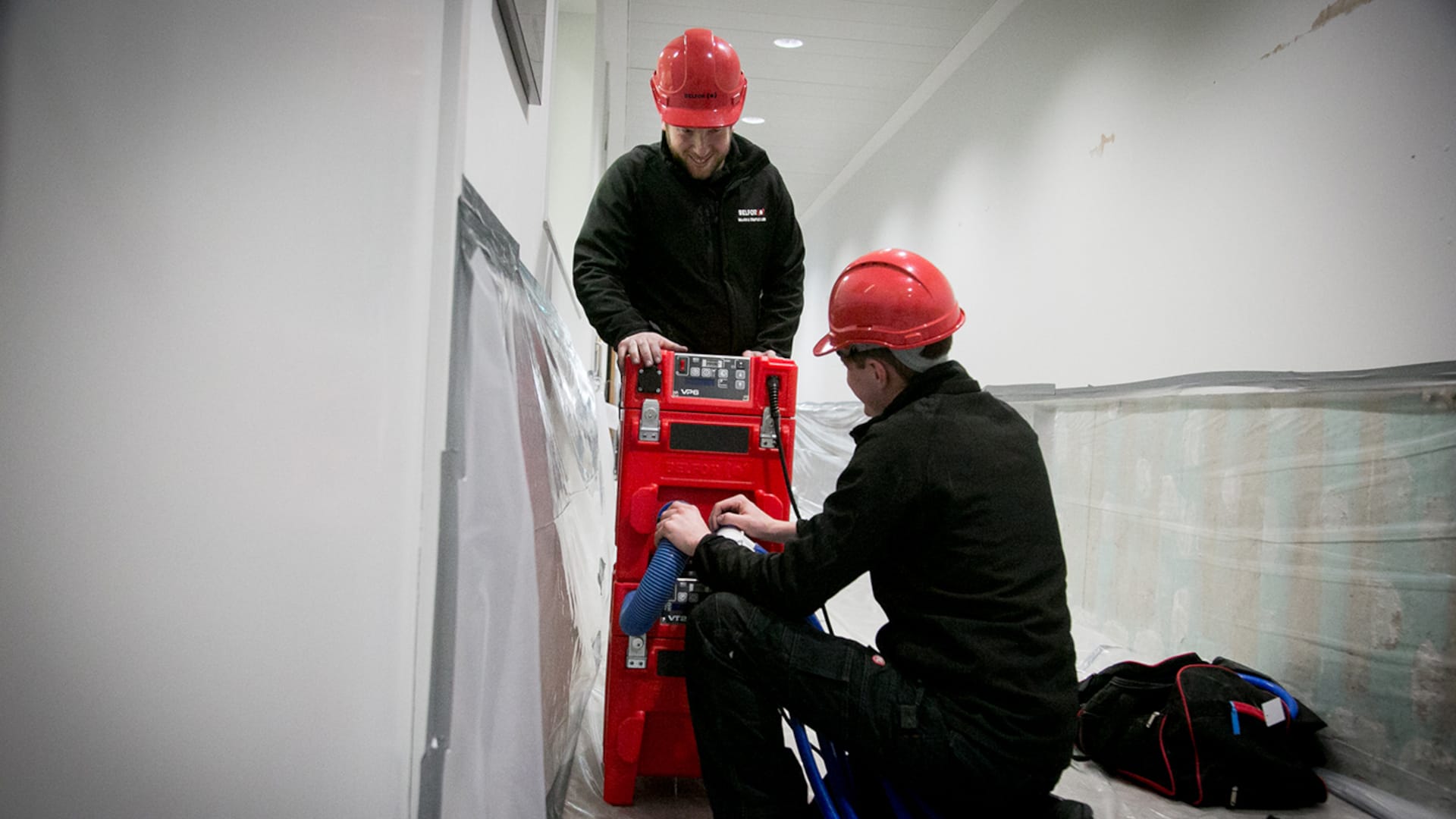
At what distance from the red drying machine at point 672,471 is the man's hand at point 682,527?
0.23 feet

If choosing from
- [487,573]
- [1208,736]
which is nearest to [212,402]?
[487,573]

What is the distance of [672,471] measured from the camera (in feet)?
4.99

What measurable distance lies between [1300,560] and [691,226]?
1.86 metres

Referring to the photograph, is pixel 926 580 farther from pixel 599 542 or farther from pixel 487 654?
pixel 599 542

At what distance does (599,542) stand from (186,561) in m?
1.39

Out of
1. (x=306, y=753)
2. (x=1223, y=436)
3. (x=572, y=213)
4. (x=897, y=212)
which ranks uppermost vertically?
(x=897, y=212)

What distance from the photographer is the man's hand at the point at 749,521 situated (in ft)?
4.60

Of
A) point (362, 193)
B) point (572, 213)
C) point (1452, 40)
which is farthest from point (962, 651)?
point (572, 213)

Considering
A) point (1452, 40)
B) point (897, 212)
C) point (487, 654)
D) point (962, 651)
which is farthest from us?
point (897, 212)

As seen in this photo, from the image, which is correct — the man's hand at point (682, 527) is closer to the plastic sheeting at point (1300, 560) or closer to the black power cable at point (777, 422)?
the black power cable at point (777, 422)

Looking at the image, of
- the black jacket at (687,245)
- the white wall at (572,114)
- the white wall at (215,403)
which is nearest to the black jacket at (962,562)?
the white wall at (215,403)

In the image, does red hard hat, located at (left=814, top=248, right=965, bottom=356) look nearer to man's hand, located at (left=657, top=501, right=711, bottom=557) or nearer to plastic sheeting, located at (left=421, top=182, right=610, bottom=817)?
man's hand, located at (left=657, top=501, right=711, bottom=557)

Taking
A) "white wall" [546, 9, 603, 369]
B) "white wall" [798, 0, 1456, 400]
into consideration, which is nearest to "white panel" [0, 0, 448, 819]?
"white wall" [798, 0, 1456, 400]

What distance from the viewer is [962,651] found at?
1140 millimetres
